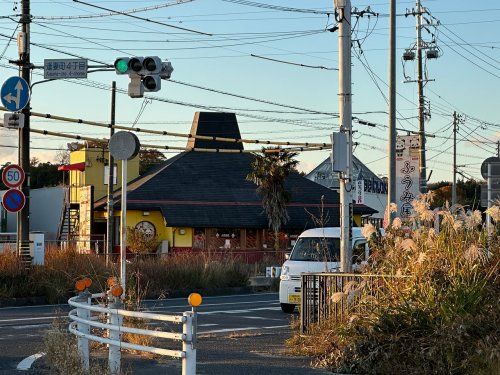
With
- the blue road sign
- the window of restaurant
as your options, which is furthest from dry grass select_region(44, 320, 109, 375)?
the window of restaurant

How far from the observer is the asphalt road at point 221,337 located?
1099 centimetres

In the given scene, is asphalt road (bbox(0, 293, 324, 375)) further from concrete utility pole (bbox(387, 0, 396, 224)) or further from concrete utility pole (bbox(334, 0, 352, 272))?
concrete utility pole (bbox(387, 0, 396, 224))

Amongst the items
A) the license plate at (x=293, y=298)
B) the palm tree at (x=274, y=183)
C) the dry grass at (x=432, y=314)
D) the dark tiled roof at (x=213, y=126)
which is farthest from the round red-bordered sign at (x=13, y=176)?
the dark tiled roof at (x=213, y=126)

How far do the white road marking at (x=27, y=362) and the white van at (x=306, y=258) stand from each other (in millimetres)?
7823

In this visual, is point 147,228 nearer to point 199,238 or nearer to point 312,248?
point 199,238

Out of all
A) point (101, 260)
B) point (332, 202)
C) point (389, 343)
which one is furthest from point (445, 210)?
point (332, 202)

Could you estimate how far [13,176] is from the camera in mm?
A: 22828

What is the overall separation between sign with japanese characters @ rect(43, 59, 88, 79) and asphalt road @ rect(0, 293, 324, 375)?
6.05 metres

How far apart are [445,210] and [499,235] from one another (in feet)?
2.54

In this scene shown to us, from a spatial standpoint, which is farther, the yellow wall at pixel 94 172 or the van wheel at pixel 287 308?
the yellow wall at pixel 94 172

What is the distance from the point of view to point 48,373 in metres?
10.5

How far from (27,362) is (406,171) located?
15.1 metres

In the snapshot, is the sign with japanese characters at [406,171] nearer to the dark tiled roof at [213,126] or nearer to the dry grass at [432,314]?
the dry grass at [432,314]

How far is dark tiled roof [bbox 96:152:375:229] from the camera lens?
47406 millimetres
